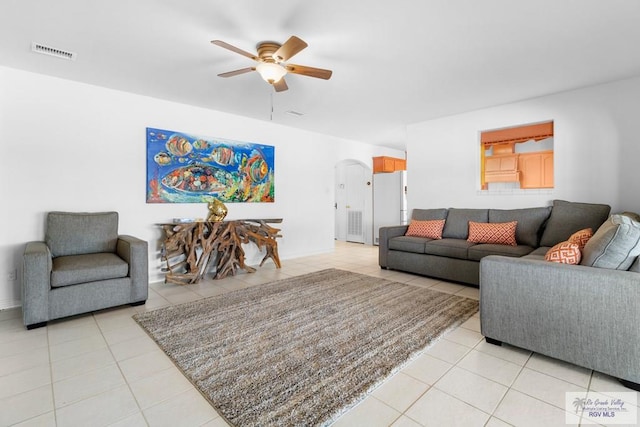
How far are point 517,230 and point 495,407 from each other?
9.53ft

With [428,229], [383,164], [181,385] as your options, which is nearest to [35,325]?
[181,385]

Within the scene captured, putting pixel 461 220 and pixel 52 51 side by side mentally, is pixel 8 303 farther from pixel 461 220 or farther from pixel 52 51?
pixel 461 220

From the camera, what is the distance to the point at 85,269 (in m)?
2.73

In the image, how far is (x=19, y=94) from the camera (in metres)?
3.09

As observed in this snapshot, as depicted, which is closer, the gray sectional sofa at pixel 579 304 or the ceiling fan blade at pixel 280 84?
the gray sectional sofa at pixel 579 304

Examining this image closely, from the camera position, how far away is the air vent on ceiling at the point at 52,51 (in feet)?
8.65

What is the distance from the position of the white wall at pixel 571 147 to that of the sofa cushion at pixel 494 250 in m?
0.98

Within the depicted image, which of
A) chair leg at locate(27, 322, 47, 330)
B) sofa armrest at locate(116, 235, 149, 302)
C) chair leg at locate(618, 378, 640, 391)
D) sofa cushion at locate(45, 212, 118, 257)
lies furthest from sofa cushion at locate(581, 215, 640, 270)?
sofa cushion at locate(45, 212, 118, 257)

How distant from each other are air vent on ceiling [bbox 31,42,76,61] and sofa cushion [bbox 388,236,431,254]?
13.7 feet

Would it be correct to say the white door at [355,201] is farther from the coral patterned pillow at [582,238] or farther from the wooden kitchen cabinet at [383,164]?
the coral patterned pillow at [582,238]

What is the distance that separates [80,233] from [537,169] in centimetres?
662

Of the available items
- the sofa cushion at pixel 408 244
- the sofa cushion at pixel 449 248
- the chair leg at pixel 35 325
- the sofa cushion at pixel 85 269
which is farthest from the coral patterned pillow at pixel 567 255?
the chair leg at pixel 35 325

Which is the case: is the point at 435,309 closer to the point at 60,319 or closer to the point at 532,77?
the point at 532,77

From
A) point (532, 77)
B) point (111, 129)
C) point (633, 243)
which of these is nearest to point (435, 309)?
point (633, 243)
